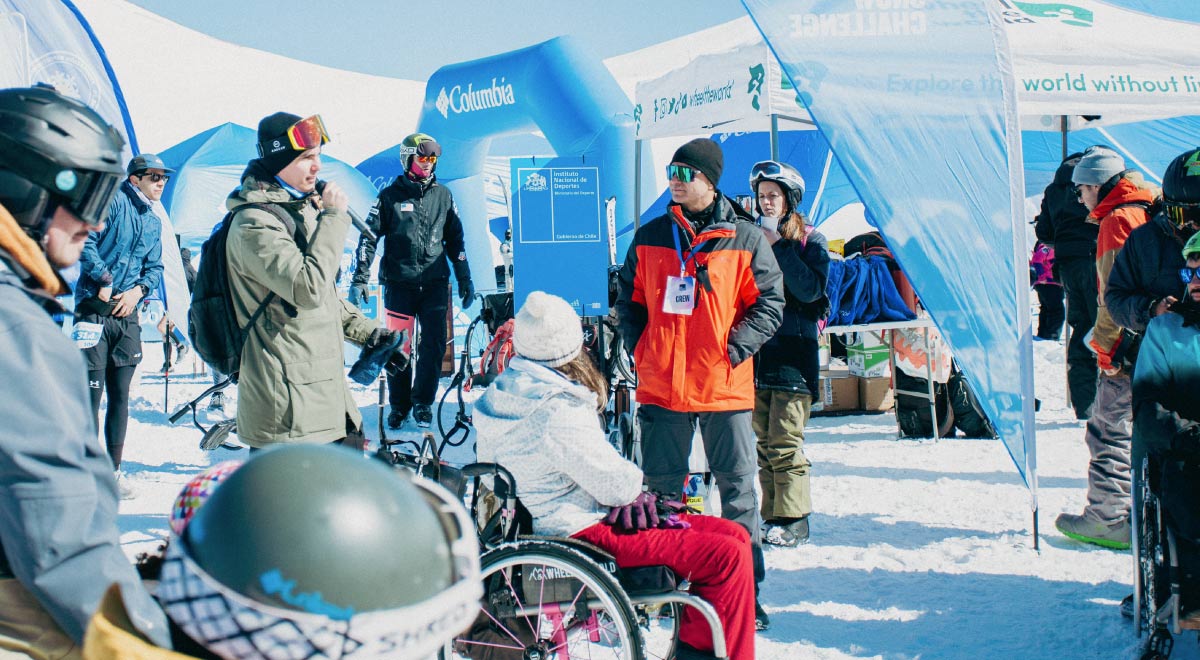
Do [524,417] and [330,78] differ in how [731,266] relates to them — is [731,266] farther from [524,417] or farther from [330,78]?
[330,78]

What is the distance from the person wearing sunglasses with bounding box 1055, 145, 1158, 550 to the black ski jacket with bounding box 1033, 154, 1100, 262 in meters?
2.16

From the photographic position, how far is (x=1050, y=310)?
33.6 feet

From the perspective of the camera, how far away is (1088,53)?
6.56 meters

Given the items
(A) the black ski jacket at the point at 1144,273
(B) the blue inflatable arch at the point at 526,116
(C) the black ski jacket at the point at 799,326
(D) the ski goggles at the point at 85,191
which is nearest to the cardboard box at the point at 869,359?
(B) the blue inflatable arch at the point at 526,116

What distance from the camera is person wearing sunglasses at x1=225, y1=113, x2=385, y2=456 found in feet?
10.7

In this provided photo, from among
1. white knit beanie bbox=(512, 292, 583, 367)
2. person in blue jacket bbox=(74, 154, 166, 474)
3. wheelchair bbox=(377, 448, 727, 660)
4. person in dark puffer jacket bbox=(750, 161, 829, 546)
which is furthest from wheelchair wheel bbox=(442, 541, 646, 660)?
person in blue jacket bbox=(74, 154, 166, 474)

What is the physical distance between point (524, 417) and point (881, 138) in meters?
1.78

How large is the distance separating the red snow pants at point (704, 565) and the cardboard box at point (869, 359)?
5741 millimetres

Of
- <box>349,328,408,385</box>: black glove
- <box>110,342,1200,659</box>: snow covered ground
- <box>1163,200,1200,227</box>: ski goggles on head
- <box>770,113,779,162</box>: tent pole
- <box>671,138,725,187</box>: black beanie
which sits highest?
<box>770,113,779,162</box>: tent pole

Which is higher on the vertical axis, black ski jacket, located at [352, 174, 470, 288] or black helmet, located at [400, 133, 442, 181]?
black helmet, located at [400, 133, 442, 181]

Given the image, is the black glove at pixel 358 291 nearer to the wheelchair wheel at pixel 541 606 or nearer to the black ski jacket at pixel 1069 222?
the wheelchair wheel at pixel 541 606

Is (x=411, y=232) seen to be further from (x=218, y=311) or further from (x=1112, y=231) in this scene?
(x=1112, y=231)

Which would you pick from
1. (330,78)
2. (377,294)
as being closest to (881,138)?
(377,294)

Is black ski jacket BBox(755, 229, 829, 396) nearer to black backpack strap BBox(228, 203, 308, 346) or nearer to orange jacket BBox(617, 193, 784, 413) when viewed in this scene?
orange jacket BBox(617, 193, 784, 413)
